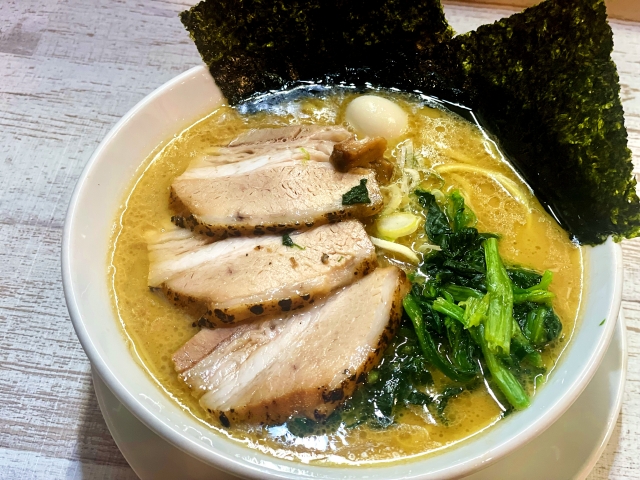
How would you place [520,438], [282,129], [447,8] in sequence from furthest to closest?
[447,8] < [282,129] < [520,438]

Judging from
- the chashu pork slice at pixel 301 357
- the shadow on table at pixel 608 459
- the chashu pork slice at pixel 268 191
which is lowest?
the shadow on table at pixel 608 459

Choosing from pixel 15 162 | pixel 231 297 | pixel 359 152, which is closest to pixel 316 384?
pixel 231 297

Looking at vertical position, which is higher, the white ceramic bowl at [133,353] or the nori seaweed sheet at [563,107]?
the nori seaweed sheet at [563,107]

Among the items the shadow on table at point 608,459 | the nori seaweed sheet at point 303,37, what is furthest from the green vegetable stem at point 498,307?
the nori seaweed sheet at point 303,37

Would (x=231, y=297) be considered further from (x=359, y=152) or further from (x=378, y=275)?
(x=359, y=152)

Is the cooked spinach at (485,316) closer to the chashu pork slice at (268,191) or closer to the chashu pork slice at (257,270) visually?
the chashu pork slice at (257,270)

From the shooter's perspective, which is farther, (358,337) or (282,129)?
(282,129)
